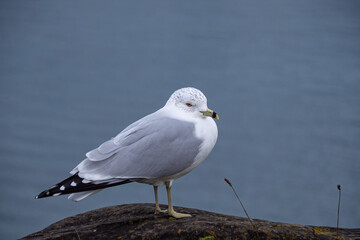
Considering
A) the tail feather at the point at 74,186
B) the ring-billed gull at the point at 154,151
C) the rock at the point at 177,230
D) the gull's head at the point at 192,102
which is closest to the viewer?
the rock at the point at 177,230

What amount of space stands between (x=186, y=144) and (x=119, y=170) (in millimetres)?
471

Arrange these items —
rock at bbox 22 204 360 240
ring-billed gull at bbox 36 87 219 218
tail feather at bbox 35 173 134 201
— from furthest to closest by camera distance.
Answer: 1. ring-billed gull at bbox 36 87 219 218
2. tail feather at bbox 35 173 134 201
3. rock at bbox 22 204 360 240

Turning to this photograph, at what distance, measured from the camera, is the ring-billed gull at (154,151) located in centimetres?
287

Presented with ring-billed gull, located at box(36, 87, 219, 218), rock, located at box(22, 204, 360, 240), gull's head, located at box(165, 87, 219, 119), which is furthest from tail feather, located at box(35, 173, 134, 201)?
gull's head, located at box(165, 87, 219, 119)

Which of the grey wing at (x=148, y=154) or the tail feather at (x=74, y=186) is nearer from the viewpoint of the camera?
the tail feather at (x=74, y=186)

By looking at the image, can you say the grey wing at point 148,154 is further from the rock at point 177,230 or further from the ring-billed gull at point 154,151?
the rock at point 177,230

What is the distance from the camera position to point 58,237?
9.61 ft

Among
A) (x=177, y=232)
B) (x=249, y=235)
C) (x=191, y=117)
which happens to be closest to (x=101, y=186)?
(x=177, y=232)

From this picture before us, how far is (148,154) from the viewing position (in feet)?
9.68

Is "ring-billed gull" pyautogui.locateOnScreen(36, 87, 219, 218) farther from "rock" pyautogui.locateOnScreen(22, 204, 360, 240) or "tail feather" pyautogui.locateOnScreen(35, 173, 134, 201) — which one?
"rock" pyautogui.locateOnScreen(22, 204, 360, 240)

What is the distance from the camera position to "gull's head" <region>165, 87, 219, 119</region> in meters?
3.07

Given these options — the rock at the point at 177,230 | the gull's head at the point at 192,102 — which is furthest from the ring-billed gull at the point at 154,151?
the rock at the point at 177,230

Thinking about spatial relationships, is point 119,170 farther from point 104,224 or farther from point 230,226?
point 230,226

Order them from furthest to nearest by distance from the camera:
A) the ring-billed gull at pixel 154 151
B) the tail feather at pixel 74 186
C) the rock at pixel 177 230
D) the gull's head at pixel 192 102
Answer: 1. the gull's head at pixel 192 102
2. the ring-billed gull at pixel 154 151
3. the tail feather at pixel 74 186
4. the rock at pixel 177 230
